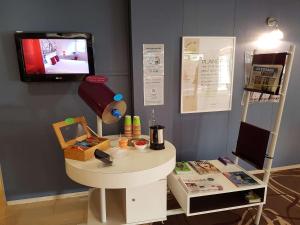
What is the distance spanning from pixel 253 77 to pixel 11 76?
7.44 ft

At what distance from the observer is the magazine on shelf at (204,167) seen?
2.14m

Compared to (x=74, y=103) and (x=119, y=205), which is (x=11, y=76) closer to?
(x=74, y=103)

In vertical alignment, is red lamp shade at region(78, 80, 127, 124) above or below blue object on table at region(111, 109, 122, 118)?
above

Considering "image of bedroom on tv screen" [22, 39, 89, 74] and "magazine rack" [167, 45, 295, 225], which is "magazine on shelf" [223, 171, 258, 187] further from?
"image of bedroom on tv screen" [22, 39, 89, 74]

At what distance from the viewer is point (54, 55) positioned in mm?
2121

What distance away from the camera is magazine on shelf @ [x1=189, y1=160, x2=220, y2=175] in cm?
214

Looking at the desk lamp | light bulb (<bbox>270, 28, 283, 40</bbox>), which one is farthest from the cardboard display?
light bulb (<bbox>270, 28, 283, 40</bbox>)

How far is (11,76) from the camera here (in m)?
2.15

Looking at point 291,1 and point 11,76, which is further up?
point 291,1

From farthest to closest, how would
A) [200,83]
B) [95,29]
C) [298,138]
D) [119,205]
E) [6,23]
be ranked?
[298,138], [200,83], [95,29], [6,23], [119,205]

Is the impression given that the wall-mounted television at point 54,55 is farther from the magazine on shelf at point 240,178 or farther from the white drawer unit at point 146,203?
the magazine on shelf at point 240,178

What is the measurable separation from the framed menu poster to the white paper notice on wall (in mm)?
235

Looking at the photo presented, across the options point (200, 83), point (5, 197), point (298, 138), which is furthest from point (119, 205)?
point (298, 138)

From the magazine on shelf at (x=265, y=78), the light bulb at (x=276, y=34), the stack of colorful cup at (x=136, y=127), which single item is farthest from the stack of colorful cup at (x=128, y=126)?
the light bulb at (x=276, y=34)
